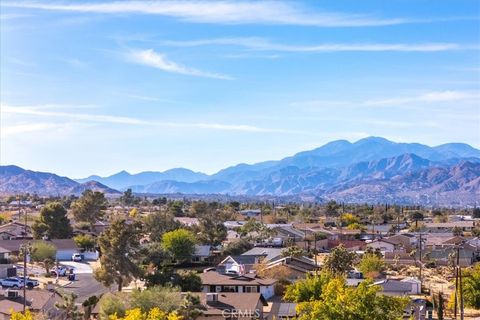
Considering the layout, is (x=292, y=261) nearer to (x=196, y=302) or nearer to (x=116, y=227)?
(x=116, y=227)

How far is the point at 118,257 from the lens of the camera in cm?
5725

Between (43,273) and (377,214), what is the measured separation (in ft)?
347

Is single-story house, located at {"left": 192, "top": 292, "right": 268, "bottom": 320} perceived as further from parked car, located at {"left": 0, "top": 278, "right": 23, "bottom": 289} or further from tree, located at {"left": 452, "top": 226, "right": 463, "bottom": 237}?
tree, located at {"left": 452, "top": 226, "right": 463, "bottom": 237}

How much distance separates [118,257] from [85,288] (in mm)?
5966

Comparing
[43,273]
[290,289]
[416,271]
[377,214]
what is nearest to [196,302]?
[290,289]

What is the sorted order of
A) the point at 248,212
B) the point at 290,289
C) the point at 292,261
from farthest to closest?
the point at 248,212
the point at 292,261
the point at 290,289

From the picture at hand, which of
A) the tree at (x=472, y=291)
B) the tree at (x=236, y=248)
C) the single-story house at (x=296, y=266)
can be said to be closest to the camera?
the tree at (x=472, y=291)

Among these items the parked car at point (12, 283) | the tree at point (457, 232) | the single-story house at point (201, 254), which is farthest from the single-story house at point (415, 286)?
the tree at point (457, 232)

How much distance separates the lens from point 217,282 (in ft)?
190

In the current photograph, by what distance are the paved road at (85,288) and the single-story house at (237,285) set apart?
832cm

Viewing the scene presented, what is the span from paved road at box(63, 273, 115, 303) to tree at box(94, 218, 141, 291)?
1571 mm

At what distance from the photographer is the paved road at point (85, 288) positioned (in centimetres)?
5681

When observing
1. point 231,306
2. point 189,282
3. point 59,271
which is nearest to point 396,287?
point 189,282

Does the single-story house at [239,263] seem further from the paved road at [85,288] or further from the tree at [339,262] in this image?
the paved road at [85,288]
